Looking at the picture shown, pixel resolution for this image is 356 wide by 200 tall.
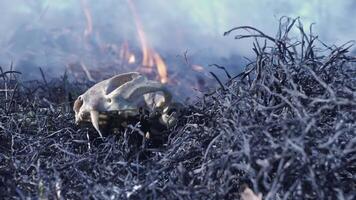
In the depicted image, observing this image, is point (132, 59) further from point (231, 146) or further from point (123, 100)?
point (231, 146)

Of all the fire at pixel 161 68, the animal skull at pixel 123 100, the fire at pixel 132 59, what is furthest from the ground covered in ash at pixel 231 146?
the fire at pixel 132 59

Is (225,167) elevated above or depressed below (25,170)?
above

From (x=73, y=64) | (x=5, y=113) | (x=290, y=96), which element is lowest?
(x=73, y=64)

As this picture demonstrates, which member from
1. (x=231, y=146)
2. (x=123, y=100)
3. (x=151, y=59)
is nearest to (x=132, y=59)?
(x=151, y=59)

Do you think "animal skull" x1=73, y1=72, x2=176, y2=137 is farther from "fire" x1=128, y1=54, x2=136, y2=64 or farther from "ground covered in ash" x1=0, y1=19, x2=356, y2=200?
"fire" x1=128, y1=54, x2=136, y2=64

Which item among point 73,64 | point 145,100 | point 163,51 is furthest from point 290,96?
point 163,51

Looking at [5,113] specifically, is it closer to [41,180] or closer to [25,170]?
[25,170]

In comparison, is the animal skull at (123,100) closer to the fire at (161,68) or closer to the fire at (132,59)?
the fire at (161,68)
